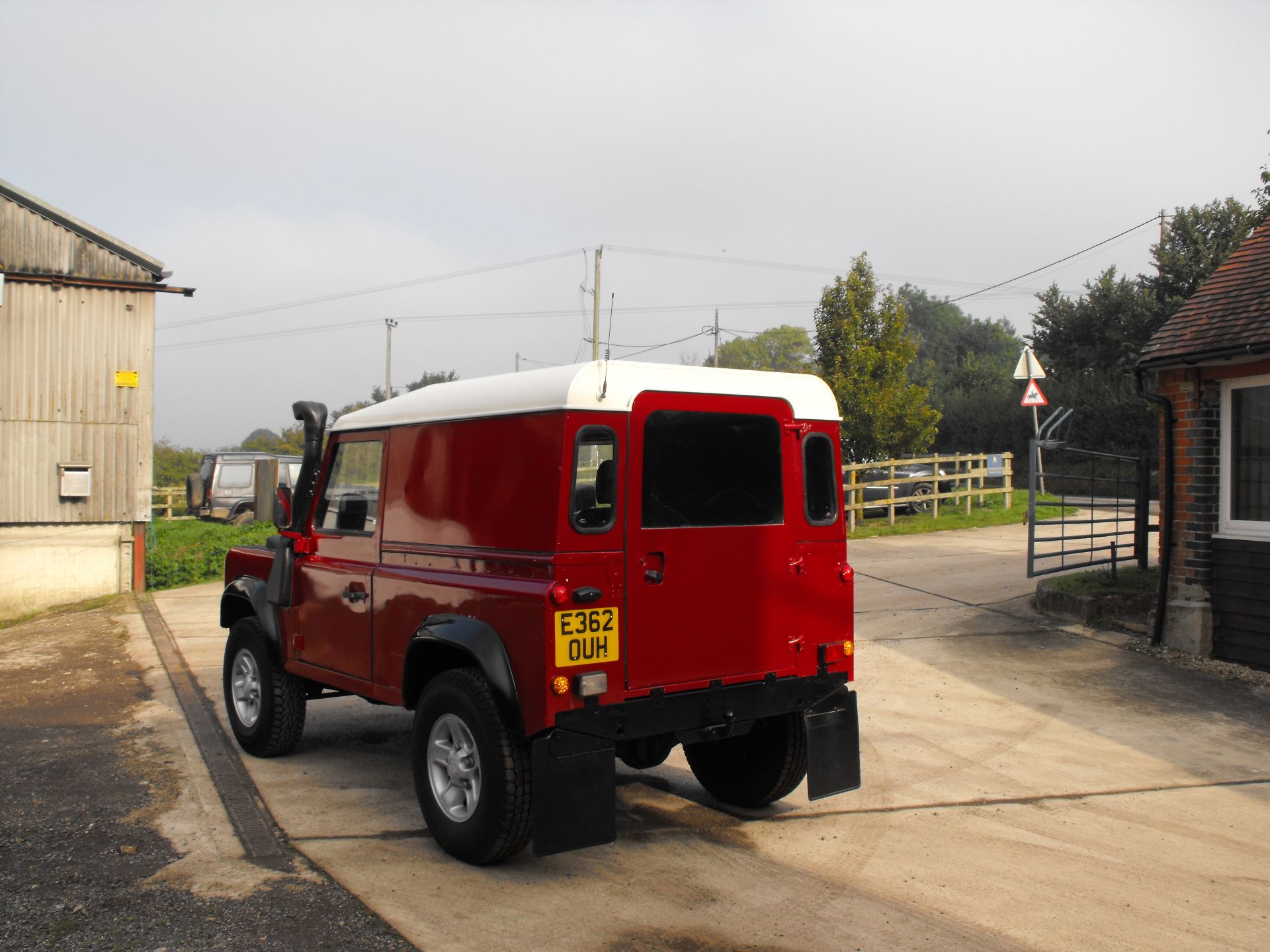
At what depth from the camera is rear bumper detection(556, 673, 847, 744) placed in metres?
4.42

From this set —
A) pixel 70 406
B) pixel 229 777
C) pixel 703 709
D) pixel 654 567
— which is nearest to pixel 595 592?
pixel 654 567

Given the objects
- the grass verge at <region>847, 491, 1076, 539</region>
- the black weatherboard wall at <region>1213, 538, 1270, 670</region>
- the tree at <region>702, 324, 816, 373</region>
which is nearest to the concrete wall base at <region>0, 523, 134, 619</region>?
the grass verge at <region>847, 491, 1076, 539</region>

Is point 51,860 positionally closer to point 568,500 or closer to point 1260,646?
point 568,500

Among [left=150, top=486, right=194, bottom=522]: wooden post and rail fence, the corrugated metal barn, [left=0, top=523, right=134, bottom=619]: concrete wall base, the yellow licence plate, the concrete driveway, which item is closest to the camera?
the concrete driveway

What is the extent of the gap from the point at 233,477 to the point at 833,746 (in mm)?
23174

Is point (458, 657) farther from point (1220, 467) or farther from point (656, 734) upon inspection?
point (1220, 467)

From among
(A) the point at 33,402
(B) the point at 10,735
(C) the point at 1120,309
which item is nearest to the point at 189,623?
(A) the point at 33,402

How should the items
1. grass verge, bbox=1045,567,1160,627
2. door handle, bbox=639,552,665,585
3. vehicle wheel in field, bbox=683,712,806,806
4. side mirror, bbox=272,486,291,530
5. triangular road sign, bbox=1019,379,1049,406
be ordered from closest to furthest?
door handle, bbox=639,552,665,585, vehicle wheel in field, bbox=683,712,806,806, side mirror, bbox=272,486,291,530, grass verge, bbox=1045,567,1160,627, triangular road sign, bbox=1019,379,1049,406

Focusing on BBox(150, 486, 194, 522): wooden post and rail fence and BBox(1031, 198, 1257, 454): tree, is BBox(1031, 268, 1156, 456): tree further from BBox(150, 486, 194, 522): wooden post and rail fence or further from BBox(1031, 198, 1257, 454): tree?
BBox(150, 486, 194, 522): wooden post and rail fence

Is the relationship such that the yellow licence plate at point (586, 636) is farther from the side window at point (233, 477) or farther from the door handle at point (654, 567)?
the side window at point (233, 477)

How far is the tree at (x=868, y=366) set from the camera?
2362 cm

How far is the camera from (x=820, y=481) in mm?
5234

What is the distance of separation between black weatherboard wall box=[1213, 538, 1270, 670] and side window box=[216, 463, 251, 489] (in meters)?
21.8

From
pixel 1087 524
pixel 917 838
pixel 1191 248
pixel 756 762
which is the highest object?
pixel 1191 248
